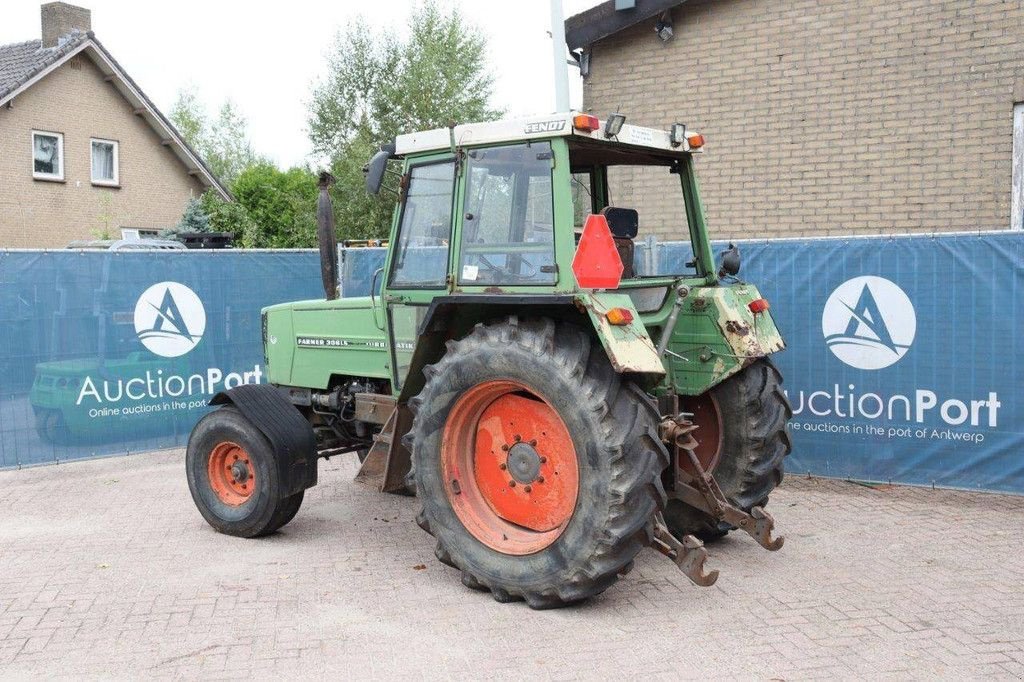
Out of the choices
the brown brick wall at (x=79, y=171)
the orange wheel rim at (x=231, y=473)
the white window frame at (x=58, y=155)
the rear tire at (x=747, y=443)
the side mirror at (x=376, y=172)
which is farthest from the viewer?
the white window frame at (x=58, y=155)

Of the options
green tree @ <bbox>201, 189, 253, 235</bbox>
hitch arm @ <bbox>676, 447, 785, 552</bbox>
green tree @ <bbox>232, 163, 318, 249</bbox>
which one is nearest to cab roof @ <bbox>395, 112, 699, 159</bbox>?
hitch arm @ <bbox>676, 447, 785, 552</bbox>

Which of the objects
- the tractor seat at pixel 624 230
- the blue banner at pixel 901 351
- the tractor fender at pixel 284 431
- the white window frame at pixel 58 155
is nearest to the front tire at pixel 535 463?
the tractor seat at pixel 624 230

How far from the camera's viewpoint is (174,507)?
7469 mm

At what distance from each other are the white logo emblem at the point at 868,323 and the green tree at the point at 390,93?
25.8m

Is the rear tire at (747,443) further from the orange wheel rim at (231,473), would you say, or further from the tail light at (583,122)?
the orange wheel rim at (231,473)

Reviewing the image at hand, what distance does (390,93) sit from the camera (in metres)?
34.7

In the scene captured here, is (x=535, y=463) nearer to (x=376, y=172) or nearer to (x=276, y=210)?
(x=376, y=172)

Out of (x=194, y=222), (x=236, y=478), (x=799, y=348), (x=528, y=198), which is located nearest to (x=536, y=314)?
(x=528, y=198)

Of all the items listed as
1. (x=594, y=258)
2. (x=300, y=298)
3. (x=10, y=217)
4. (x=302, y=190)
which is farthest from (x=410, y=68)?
(x=594, y=258)

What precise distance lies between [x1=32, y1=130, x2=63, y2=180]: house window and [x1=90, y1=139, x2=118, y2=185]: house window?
119 cm

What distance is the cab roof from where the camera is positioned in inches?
205

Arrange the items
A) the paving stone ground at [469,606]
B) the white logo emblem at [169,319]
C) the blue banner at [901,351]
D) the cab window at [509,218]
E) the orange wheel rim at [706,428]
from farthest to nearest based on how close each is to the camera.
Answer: the white logo emblem at [169,319] → the blue banner at [901,351] → the orange wheel rim at [706,428] → the cab window at [509,218] → the paving stone ground at [469,606]

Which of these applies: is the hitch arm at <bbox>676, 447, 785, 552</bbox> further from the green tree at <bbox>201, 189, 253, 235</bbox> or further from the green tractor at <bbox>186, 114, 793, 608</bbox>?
the green tree at <bbox>201, 189, 253, 235</bbox>

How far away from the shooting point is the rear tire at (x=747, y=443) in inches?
236
